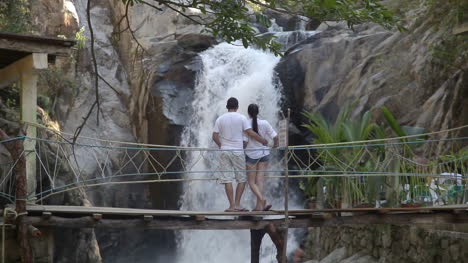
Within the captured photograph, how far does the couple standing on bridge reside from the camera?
25.6 ft

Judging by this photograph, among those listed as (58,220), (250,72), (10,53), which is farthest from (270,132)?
(250,72)

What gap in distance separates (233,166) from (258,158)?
1.12 feet

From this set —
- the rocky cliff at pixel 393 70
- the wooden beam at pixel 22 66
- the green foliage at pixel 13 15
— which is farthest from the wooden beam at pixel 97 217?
the green foliage at pixel 13 15

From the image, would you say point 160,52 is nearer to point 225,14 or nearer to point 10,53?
point 10,53

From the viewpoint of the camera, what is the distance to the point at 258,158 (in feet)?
25.9

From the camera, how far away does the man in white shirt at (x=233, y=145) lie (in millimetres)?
7812

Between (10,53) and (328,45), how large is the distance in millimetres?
9070

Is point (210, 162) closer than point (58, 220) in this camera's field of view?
→ No

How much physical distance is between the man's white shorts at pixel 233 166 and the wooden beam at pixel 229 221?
515 millimetres

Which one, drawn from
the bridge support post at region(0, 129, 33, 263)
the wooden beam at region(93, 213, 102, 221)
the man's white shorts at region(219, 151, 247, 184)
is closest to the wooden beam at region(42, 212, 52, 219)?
the bridge support post at region(0, 129, 33, 263)

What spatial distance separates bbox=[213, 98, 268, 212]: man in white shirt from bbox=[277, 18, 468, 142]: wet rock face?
4.49 m

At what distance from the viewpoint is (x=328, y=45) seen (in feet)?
51.5

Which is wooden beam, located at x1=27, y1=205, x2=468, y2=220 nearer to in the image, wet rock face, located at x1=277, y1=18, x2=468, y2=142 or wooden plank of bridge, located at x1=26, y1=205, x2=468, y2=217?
wooden plank of bridge, located at x1=26, y1=205, x2=468, y2=217

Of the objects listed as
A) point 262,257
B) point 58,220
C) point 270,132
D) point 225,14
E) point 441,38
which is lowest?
point 262,257
